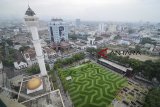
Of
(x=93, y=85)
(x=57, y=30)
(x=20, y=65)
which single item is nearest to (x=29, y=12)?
(x=20, y=65)

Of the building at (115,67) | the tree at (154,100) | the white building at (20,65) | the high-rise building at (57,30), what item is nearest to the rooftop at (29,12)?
the white building at (20,65)

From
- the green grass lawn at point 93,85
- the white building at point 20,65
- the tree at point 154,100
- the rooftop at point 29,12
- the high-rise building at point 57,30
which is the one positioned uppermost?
the rooftop at point 29,12

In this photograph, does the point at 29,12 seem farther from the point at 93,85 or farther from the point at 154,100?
the point at 154,100

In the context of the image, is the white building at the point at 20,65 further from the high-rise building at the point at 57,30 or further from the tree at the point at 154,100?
the tree at the point at 154,100

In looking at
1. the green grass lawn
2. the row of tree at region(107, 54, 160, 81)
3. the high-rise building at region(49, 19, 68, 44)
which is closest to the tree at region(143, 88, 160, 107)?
the green grass lawn

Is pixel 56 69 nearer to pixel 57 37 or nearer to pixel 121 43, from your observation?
pixel 57 37

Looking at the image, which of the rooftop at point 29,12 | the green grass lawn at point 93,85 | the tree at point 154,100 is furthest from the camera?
the rooftop at point 29,12

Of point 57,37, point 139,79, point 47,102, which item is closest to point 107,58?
point 139,79
